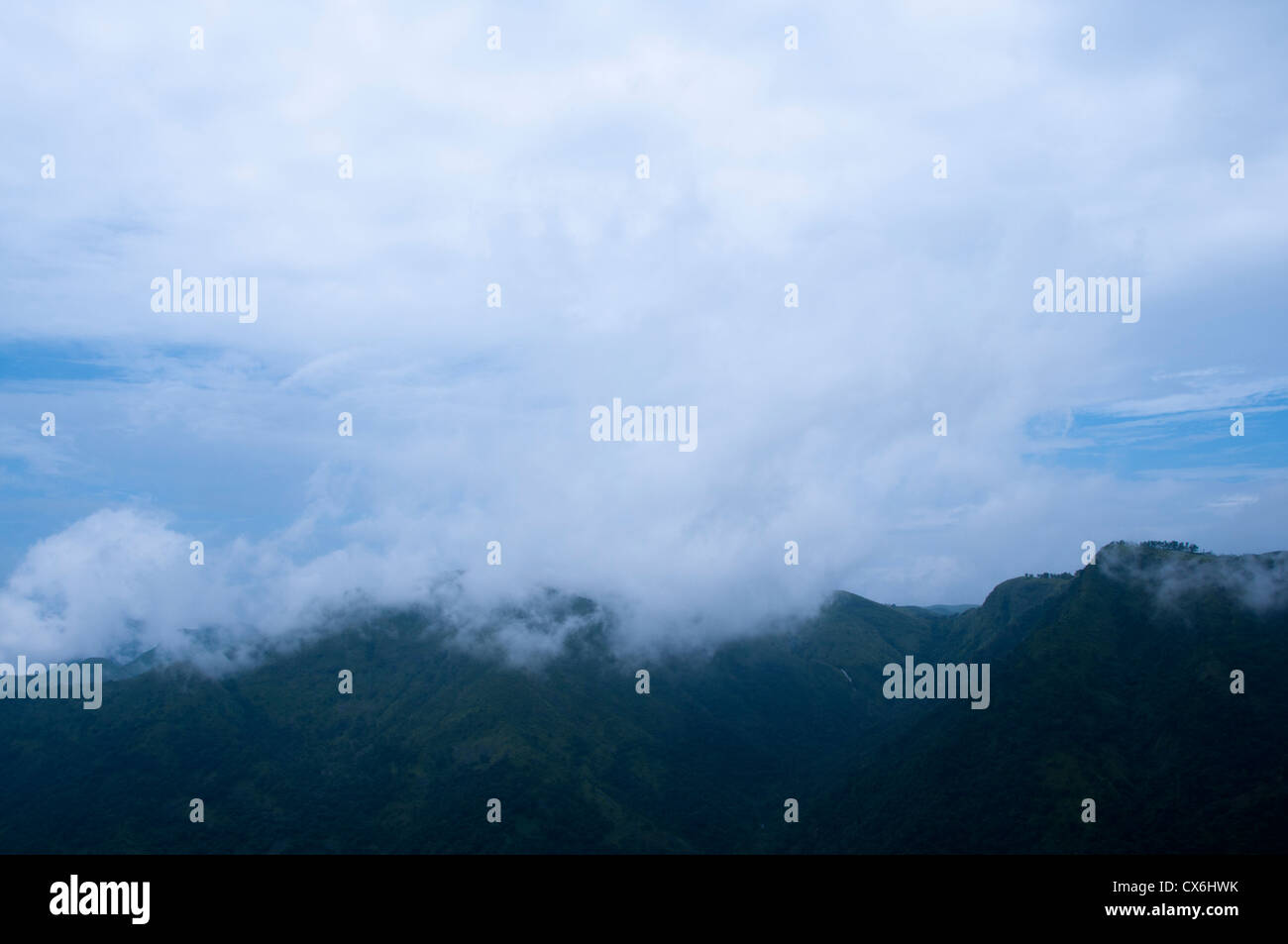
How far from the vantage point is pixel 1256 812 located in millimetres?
169250

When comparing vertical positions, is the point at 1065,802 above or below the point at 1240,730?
below

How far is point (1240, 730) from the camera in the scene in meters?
191
